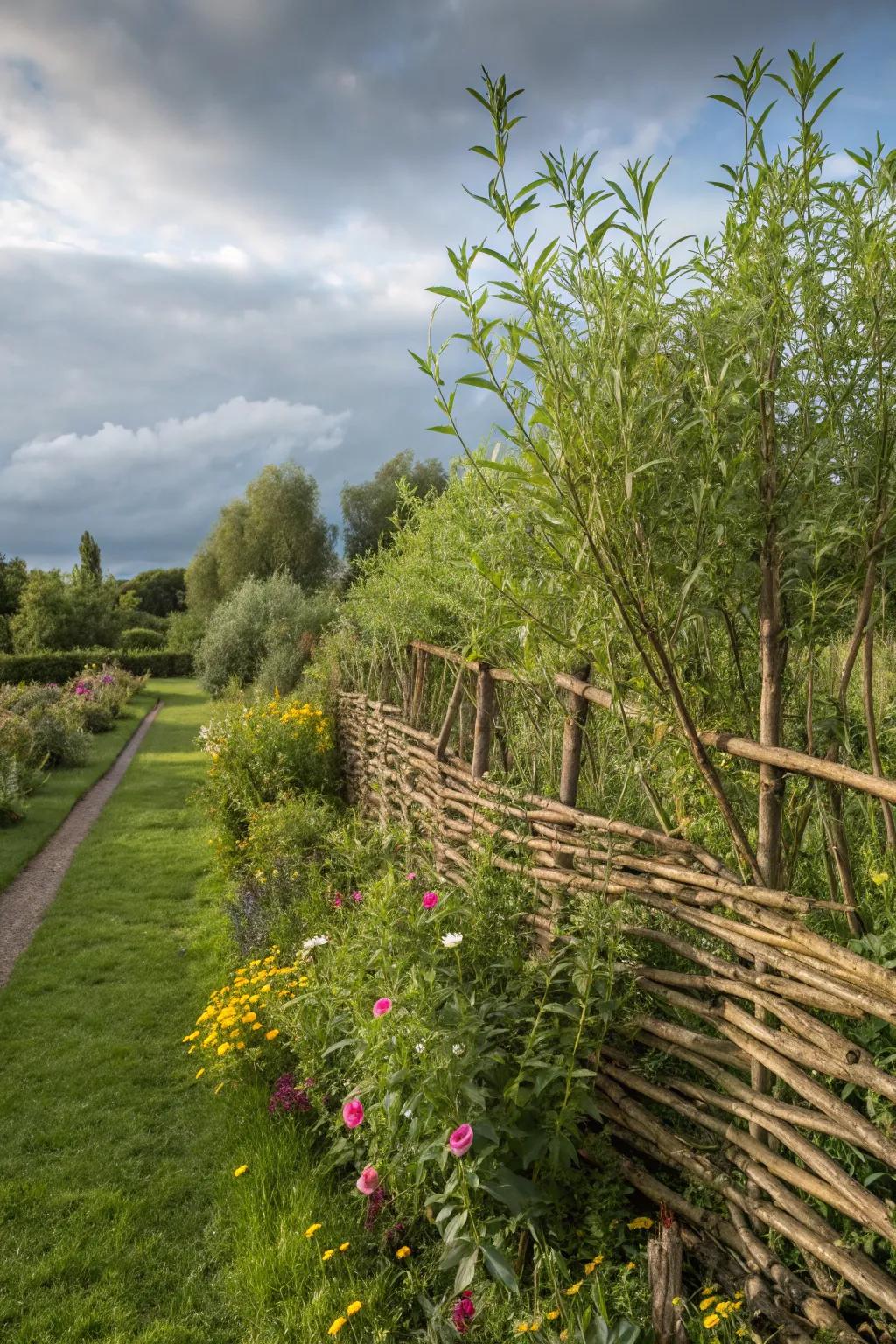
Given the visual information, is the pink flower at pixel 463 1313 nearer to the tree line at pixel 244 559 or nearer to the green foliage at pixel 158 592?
the tree line at pixel 244 559

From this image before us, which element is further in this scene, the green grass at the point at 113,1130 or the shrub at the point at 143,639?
the shrub at the point at 143,639

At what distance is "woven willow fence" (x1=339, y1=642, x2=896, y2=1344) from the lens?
193cm

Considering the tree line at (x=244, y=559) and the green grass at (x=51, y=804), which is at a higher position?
the tree line at (x=244, y=559)

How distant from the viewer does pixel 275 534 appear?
29.3m

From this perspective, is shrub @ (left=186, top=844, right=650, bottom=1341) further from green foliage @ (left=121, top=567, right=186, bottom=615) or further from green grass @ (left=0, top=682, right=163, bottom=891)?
green foliage @ (left=121, top=567, right=186, bottom=615)

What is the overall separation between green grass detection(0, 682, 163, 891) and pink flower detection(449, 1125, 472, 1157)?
6855 millimetres

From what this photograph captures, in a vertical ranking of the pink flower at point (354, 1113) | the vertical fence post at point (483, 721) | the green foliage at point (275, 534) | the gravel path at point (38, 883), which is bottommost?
the gravel path at point (38, 883)

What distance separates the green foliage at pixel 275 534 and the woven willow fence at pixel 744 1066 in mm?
26235

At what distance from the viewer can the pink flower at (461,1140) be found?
7.15ft

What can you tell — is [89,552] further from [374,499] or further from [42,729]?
[42,729]

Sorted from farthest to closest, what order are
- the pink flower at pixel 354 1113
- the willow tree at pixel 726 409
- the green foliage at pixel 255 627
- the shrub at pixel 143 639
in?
the shrub at pixel 143 639 < the green foliage at pixel 255 627 < the pink flower at pixel 354 1113 < the willow tree at pixel 726 409

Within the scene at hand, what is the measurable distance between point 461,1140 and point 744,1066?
767mm

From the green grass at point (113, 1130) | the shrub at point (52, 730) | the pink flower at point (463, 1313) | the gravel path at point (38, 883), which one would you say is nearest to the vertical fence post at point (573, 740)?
the pink flower at point (463, 1313)

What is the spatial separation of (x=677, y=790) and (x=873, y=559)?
2.90 feet
